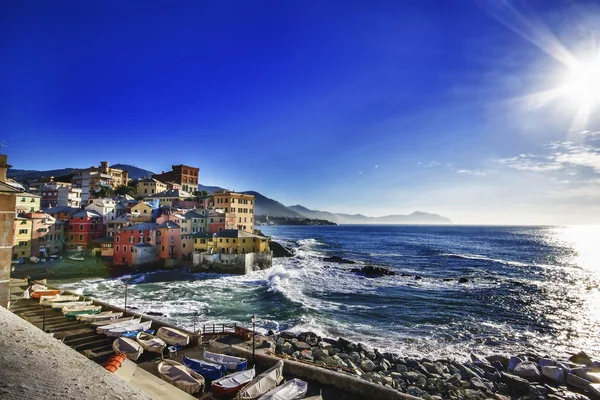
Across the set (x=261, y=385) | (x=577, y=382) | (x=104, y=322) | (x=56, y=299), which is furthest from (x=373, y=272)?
(x=56, y=299)

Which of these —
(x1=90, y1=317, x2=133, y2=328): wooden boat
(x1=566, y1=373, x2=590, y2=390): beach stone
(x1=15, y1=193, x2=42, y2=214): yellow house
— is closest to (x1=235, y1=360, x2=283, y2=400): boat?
(x1=90, y1=317, x2=133, y2=328): wooden boat

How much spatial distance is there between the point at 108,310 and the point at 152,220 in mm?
40930

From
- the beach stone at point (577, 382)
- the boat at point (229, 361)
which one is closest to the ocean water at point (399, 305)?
the beach stone at point (577, 382)

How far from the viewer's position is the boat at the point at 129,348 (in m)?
17.2

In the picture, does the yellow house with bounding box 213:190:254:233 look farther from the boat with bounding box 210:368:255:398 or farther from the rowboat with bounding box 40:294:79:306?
the boat with bounding box 210:368:255:398

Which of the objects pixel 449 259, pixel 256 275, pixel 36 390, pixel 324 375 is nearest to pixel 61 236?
pixel 256 275

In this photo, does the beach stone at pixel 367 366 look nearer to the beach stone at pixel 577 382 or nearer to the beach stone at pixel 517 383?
the beach stone at pixel 517 383

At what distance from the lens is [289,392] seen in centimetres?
1345

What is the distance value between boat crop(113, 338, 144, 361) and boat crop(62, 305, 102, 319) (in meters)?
8.17

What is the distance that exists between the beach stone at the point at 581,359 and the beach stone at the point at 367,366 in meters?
15.5

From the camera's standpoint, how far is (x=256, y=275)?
169 ft

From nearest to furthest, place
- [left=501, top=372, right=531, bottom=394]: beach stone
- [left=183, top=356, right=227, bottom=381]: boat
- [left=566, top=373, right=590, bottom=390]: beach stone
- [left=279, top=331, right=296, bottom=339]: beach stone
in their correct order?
[left=183, top=356, right=227, bottom=381]: boat → [left=501, top=372, right=531, bottom=394]: beach stone → [left=566, top=373, right=590, bottom=390]: beach stone → [left=279, top=331, right=296, bottom=339]: beach stone

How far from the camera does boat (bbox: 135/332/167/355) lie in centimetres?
1808

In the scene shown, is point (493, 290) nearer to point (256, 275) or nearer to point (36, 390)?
point (256, 275)
